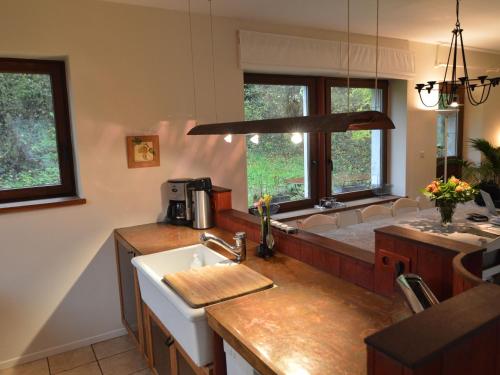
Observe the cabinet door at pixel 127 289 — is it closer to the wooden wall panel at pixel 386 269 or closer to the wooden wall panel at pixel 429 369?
the wooden wall panel at pixel 386 269

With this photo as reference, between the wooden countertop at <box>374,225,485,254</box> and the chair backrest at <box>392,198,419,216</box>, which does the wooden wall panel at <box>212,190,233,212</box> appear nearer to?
the wooden countertop at <box>374,225,485,254</box>

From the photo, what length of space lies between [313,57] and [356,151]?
130cm

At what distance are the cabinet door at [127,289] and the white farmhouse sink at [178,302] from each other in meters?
0.41

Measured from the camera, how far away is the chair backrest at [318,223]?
3.11 m

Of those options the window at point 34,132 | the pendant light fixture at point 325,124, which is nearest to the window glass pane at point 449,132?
the pendant light fixture at point 325,124

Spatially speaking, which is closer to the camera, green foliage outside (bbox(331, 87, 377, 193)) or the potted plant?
green foliage outside (bbox(331, 87, 377, 193))

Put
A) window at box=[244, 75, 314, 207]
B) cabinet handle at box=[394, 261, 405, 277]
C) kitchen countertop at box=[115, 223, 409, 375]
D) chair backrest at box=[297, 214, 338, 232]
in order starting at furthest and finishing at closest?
window at box=[244, 75, 314, 207]
chair backrest at box=[297, 214, 338, 232]
cabinet handle at box=[394, 261, 405, 277]
kitchen countertop at box=[115, 223, 409, 375]

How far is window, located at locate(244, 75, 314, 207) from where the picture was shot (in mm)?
3672

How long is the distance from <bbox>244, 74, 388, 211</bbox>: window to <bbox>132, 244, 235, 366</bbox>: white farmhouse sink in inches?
54.6

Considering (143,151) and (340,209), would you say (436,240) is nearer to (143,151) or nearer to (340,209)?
(143,151)

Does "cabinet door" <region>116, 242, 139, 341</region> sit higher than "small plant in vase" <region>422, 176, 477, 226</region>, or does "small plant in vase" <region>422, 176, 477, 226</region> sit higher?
"small plant in vase" <region>422, 176, 477, 226</region>

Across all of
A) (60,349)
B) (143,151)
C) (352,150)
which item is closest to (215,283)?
(143,151)

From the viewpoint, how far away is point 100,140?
2.78 meters

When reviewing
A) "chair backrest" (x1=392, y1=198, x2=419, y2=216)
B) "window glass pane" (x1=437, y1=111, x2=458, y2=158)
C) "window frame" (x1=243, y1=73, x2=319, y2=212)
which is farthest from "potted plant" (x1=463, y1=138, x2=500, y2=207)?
"window frame" (x1=243, y1=73, x2=319, y2=212)
